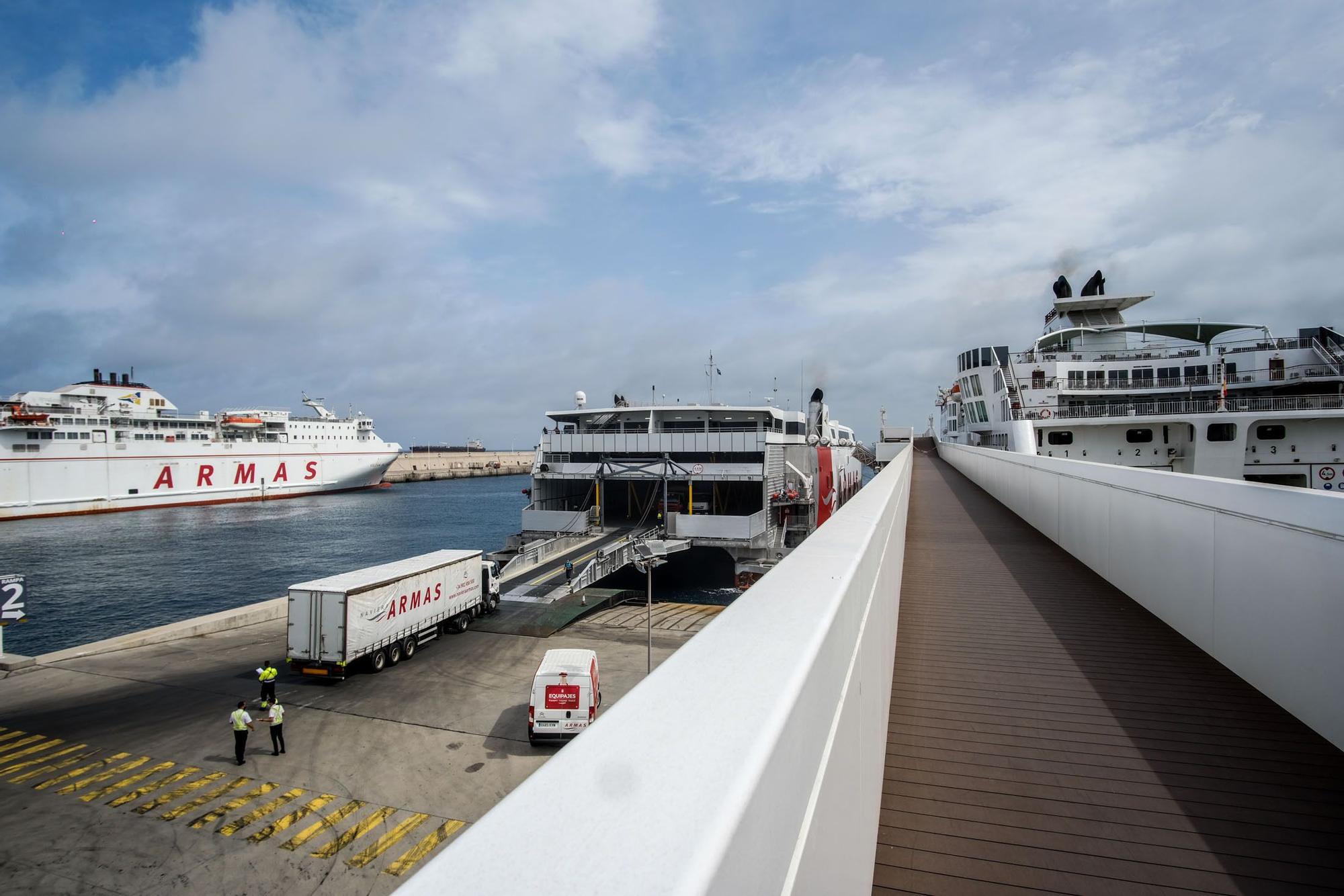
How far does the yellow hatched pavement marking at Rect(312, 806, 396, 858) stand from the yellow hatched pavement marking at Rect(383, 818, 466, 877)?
1073 millimetres

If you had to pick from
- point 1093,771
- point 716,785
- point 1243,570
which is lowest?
point 1093,771

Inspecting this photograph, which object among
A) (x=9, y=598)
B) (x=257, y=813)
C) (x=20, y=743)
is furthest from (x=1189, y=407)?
(x=9, y=598)

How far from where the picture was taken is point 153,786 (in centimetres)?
1204

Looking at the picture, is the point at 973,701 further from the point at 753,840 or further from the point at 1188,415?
the point at 1188,415

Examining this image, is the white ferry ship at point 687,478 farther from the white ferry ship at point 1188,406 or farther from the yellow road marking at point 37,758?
the yellow road marking at point 37,758

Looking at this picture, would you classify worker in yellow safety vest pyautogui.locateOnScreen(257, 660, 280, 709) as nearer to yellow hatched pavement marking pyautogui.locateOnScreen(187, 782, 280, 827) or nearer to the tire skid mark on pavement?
the tire skid mark on pavement

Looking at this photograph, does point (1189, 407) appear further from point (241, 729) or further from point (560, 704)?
point (241, 729)

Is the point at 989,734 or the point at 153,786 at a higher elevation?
the point at 989,734

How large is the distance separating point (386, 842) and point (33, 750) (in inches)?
363

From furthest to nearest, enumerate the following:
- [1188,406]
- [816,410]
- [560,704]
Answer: [816,410] < [1188,406] < [560,704]

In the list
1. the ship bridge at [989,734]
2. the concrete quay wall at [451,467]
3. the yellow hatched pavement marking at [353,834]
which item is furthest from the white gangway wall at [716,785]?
the concrete quay wall at [451,467]

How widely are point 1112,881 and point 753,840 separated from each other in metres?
3.14

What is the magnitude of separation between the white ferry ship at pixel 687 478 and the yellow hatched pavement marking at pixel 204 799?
20.6 meters

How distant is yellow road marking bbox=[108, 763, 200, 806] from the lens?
1151 cm
